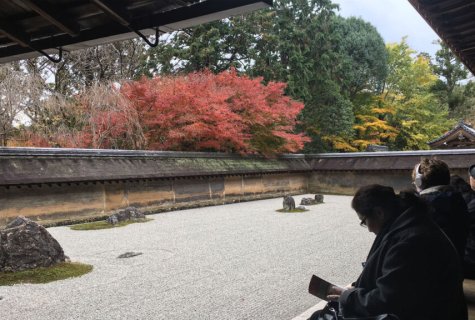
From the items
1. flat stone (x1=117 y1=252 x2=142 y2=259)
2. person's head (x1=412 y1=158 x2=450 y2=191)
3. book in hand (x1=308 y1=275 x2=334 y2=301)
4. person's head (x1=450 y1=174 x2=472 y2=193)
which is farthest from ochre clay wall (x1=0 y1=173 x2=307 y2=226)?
person's head (x1=450 y1=174 x2=472 y2=193)

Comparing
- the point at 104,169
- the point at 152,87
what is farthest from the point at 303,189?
the point at 104,169

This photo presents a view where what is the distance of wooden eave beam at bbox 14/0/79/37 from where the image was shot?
2.21 meters

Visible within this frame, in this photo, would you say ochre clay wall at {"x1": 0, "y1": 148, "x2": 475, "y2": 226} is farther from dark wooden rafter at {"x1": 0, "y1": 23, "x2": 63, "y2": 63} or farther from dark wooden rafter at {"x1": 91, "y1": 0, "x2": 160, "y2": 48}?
dark wooden rafter at {"x1": 91, "y1": 0, "x2": 160, "y2": 48}

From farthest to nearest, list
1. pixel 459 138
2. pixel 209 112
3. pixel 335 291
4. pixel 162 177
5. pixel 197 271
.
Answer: pixel 459 138, pixel 209 112, pixel 162 177, pixel 197 271, pixel 335 291

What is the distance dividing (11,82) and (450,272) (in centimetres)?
1189

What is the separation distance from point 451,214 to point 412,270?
1356 millimetres

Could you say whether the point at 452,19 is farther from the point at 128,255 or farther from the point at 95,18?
the point at 128,255

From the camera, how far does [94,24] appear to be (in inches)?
98.9

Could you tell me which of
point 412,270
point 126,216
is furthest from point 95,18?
point 126,216

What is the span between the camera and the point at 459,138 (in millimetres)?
18250

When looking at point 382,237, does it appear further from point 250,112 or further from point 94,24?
point 250,112

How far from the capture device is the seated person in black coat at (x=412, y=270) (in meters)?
1.79

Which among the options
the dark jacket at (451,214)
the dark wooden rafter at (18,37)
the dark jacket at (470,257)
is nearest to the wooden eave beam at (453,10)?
the dark jacket at (451,214)

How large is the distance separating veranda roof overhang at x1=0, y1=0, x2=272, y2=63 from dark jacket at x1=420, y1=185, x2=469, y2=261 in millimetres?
1893
